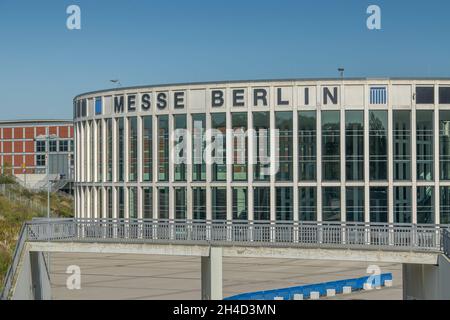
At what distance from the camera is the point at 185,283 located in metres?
51.2

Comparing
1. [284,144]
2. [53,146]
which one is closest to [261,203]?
[284,144]

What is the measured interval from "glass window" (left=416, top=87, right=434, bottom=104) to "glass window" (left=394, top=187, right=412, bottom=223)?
208 inches

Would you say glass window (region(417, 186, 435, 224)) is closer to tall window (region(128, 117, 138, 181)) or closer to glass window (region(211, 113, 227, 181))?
glass window (region(211, 113, 227, 181))

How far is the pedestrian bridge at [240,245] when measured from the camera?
97.3 feet

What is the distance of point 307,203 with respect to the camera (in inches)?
2053

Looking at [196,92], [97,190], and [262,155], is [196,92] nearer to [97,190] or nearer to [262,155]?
[262,155]

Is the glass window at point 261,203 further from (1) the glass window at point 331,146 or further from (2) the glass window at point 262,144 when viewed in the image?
(1) the glass window at point 331,146

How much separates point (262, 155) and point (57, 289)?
47.7 ft

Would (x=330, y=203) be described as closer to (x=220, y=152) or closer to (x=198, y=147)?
(x=220, y=152)

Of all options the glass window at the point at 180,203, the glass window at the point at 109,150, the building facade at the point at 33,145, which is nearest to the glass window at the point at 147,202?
the glass window at the point at 180,203

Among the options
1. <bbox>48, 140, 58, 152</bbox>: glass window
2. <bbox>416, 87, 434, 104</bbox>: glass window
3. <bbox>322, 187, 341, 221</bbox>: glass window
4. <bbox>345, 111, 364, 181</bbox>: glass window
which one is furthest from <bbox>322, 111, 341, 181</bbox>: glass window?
<bbox>48, 140, 58, 152</bbox>: glass window

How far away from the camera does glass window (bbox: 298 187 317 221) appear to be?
52000mm

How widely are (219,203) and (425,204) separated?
41.3 ft

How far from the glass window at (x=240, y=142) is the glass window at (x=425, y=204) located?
10.6m
